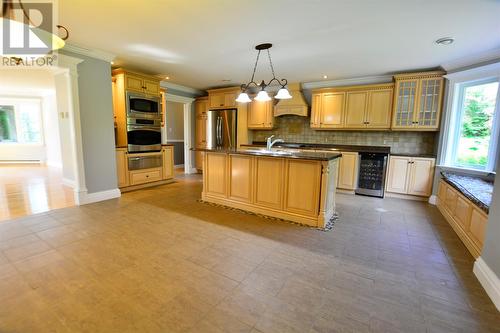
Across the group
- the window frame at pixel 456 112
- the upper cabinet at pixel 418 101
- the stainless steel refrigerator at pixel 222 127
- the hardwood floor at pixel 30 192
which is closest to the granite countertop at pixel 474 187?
the window frame at pixel 456 112

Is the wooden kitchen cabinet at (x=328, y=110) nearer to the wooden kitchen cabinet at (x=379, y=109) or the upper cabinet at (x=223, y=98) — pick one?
the wooden kitchen cabinet at (x=379, y=109)

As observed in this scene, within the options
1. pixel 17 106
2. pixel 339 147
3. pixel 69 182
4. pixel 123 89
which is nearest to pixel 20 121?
pixel 17 106

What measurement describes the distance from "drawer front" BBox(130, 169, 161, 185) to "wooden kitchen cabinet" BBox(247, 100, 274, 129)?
2.81 m

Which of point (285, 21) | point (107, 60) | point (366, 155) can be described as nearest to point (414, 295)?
point (285, 21)

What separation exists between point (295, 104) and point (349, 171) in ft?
7.01

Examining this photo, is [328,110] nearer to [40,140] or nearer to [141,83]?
[141,83]

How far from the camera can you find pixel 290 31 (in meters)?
2.88

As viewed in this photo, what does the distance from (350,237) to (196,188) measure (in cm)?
345

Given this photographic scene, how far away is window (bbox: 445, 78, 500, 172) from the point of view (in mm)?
3520

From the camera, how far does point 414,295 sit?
Answer: 1818mm

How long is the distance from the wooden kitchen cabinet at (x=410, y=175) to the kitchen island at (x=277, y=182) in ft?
6.50

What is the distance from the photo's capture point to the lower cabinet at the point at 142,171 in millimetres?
4578

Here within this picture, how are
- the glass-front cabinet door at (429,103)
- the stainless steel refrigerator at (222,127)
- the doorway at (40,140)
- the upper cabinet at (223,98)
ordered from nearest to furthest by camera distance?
the doorway at (40,140), the glass-front cabinet door at (429,103), the upper cabinet at (223,98), the stainless steel refrigerator at (222,127)

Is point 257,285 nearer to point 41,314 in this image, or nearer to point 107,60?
point 41,314
